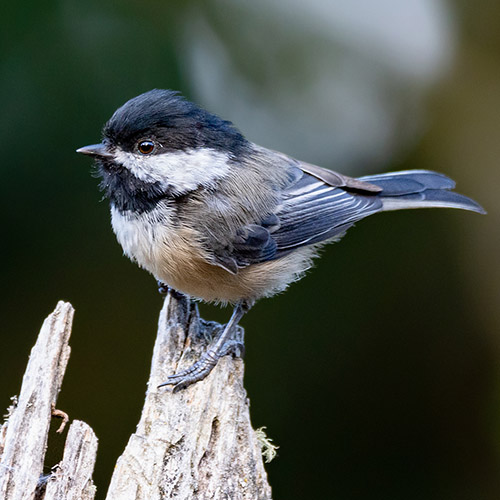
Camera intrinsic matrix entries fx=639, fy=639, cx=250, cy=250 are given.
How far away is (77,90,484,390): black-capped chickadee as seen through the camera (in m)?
2.22

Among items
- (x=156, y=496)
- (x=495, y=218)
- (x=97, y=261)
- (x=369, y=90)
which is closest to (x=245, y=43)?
(x=369, y=90)

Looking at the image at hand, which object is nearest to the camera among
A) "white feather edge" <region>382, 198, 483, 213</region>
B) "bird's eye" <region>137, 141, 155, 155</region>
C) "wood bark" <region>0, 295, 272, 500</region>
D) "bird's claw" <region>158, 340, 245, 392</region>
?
"wood bark" <region>0, 295, 272, 500</region>

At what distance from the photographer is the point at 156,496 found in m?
1.72

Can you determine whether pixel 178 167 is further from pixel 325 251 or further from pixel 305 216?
pixel 325 251

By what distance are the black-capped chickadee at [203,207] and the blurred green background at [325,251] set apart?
512 mm

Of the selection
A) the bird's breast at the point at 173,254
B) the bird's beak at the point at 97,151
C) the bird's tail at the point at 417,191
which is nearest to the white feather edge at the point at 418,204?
the bird's tail at the point at 417,191

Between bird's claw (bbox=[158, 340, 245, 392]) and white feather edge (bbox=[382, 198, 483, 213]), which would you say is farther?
white feather edge (bbox=[382, 198, 483, 213])

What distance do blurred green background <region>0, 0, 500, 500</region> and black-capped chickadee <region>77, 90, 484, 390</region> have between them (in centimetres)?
51

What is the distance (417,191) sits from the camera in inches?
110

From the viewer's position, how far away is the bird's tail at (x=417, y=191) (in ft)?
8.98

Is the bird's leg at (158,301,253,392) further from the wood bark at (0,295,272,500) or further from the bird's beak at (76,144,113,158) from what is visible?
the bird's beak at (76,144,113,158)

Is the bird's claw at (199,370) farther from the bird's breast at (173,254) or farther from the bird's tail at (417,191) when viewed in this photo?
the bird's tail at (417,191)

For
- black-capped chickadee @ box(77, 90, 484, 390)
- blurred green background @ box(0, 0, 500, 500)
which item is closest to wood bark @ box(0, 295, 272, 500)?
black-capped chickadee @ box(77, 90, 484, 390)

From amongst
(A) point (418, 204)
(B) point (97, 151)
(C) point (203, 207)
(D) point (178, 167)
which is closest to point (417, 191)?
(A) point (418, 204)
